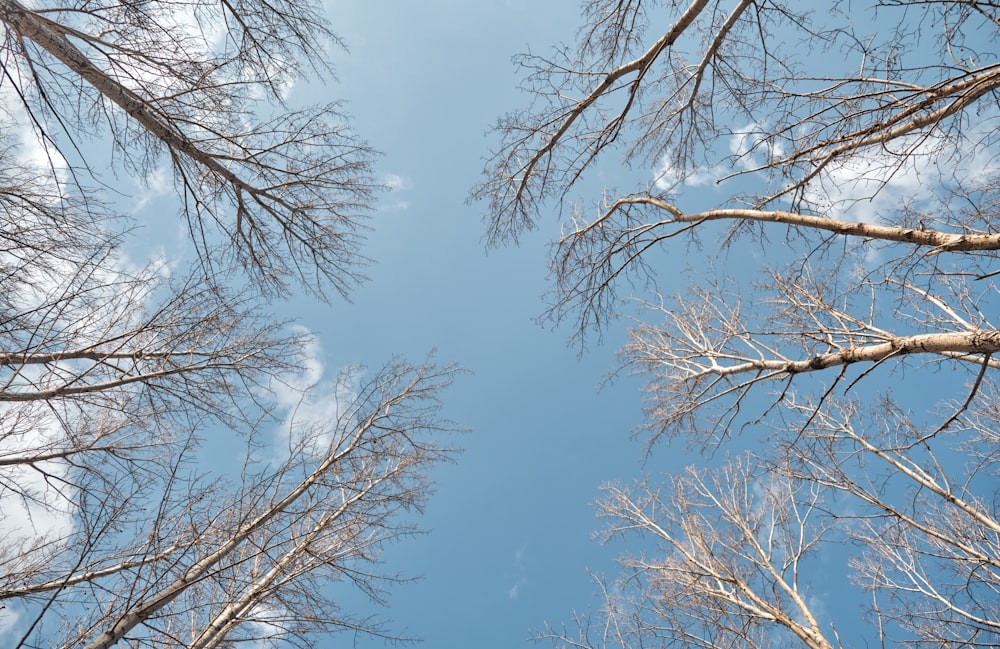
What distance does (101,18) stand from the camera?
2932mm

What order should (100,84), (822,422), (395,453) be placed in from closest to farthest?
(100,84), (395,453), (822,422)

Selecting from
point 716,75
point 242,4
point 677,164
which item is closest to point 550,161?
point 677,164

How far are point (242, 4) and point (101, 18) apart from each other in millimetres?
908

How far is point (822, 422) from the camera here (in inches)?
281

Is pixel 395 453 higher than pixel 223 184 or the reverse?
the reverse

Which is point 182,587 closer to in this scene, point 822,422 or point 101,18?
point 101,18

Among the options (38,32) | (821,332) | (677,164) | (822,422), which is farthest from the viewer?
(822,422)

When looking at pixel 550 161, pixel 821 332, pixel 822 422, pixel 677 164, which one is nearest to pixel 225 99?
pixel 550 161

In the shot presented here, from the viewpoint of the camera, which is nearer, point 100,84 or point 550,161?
point 100,84

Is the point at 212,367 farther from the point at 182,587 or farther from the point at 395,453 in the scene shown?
the point at 395,453

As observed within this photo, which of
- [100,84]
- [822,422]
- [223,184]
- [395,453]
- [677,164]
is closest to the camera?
[100,84]

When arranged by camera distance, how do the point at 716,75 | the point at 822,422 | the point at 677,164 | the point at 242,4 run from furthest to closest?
the point at 822,422, the point at 677,164, the point at 716,75, the point at 242,4

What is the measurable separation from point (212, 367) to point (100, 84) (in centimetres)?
240

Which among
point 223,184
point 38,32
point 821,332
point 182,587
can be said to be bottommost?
point 182,587
